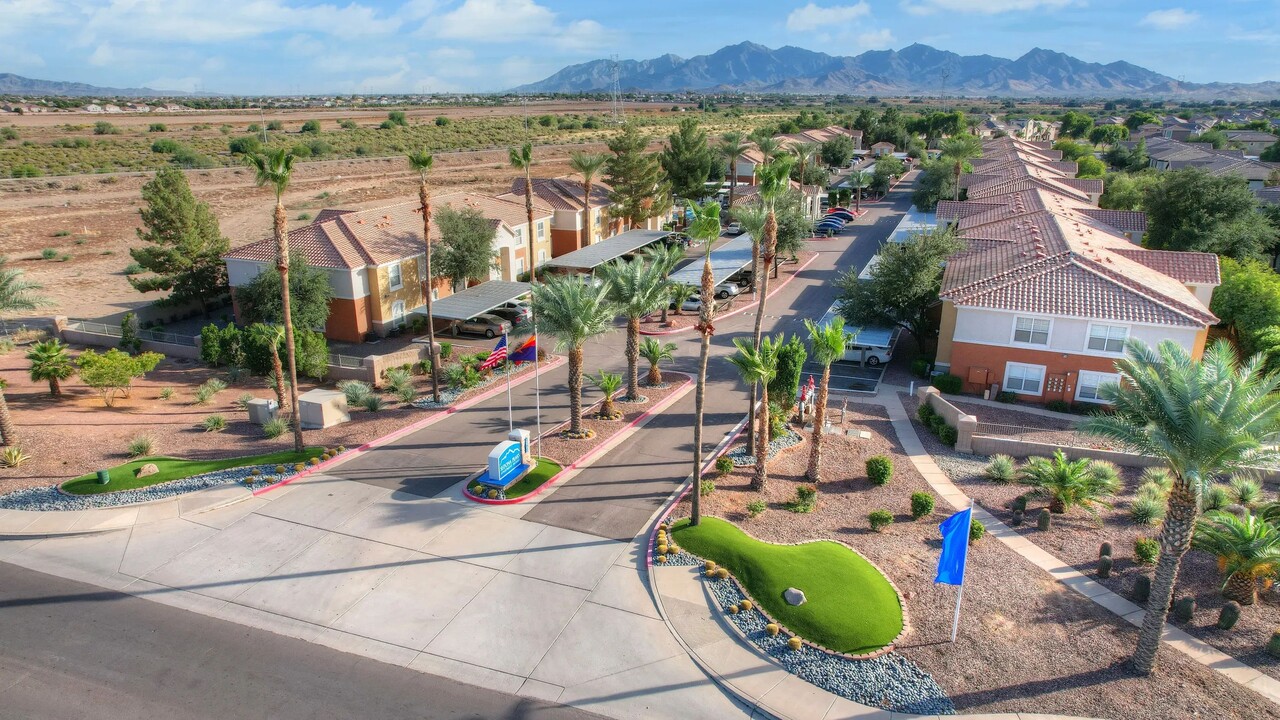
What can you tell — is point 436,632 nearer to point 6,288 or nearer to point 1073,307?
point 6,288

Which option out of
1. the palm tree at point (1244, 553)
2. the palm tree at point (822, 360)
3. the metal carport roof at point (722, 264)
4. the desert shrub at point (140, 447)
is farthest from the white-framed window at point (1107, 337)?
the desert shrub at point (140, 447)

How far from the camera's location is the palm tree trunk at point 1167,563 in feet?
48.5

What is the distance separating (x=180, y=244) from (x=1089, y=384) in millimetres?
45046

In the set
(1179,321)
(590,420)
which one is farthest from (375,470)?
(1179,321)

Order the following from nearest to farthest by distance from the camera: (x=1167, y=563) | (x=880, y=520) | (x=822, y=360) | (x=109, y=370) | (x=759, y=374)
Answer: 1. (x=1167, y=563)
2. (x=880, y=520)
3. (x=759, y=374)
4. (x=822, y=360)
5. (x=109, y=370)

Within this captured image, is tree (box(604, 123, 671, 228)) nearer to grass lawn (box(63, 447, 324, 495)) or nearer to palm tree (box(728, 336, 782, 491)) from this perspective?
palm tree (box(728, 336, 782, 491))

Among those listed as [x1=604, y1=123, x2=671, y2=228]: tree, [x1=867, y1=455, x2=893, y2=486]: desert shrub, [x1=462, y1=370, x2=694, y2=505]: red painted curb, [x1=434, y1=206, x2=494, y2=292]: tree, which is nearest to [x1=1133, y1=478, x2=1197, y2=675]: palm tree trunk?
[x1=867, y1=455, x2=893, y2=486]: desert shrub

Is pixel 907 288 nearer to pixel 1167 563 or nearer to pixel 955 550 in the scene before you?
pixel 955 550

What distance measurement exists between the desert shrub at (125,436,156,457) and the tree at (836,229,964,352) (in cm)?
2960

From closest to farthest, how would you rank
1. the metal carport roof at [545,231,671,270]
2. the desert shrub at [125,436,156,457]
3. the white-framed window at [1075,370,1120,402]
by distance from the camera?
the desert shrub at [125,436,156,457] < the white-framed window at [1075,370,1120,402] < the metal carport roof at [545,231,671,270]

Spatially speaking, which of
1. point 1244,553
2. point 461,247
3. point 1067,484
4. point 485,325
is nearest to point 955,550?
point 1244,553

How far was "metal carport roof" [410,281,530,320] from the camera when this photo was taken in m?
38.6

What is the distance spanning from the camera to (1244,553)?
1755cm

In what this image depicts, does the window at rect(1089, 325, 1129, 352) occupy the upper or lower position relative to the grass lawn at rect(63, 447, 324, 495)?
upper
